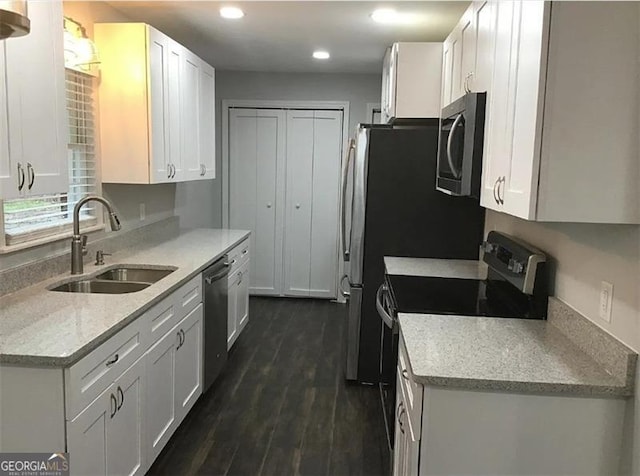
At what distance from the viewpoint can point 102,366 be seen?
1931mm

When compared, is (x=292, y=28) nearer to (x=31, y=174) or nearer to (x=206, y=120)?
(x=206, y=120)

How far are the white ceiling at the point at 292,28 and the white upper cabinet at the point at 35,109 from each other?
1198 mm

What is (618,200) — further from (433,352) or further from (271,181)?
(271,181)

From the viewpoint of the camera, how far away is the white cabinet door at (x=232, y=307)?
3828 millimetres

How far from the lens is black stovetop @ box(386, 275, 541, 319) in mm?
2240

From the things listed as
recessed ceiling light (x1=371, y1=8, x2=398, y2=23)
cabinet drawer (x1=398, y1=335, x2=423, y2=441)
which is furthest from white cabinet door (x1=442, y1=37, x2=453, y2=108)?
cabinet drawer (x1=398, y1=335, x2=423, y2=441)

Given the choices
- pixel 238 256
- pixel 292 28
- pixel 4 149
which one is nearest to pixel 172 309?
pixel 4 149

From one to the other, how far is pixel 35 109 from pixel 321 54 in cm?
291

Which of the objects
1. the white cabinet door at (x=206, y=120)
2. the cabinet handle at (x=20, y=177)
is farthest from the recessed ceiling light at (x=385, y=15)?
the cabinet handle at (x=20, y=177)

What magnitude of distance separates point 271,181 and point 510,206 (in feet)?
13.7

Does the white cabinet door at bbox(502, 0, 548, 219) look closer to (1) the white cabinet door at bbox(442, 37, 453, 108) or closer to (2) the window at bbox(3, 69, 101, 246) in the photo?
(1) the white cabinet door at bbox(442, 37, 453, 108)

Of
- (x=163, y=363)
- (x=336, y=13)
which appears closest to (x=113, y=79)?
(x=336, y=13)

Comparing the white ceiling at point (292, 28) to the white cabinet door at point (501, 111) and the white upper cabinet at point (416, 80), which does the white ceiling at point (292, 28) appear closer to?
the white upper cabinet at point (416, 80)

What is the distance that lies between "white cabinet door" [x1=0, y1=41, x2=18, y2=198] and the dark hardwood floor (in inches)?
59.7
